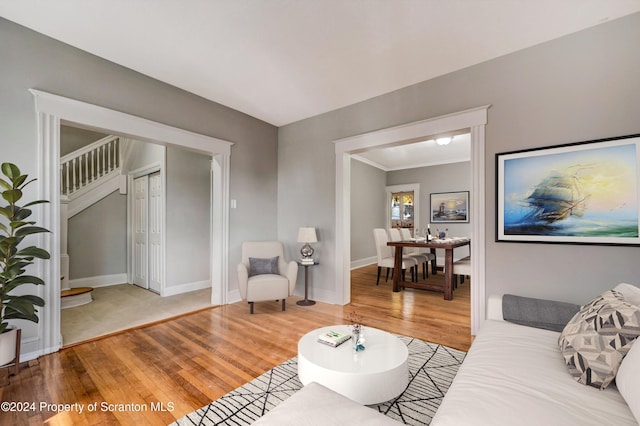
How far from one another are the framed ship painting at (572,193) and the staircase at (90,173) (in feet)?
19.6

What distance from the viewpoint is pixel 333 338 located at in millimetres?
1999

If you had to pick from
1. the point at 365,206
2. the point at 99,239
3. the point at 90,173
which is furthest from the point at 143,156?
the point at 365,206

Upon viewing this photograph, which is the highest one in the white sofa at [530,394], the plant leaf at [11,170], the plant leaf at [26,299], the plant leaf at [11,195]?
the plant leaf at [11,170]

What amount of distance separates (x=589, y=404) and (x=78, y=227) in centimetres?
650

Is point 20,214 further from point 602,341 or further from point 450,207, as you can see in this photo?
point 450,207

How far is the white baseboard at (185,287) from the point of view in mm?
4285

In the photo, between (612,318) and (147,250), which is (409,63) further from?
(147,250)

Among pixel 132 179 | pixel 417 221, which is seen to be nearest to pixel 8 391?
pixel 132 179

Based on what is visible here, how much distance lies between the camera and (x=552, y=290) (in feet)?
8.12

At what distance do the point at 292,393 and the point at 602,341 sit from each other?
1748 millimetres

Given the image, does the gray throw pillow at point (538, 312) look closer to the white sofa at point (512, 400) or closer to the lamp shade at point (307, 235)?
the white sofa at point (512, 400)

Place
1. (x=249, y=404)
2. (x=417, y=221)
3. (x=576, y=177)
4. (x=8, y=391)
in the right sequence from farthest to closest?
(x=417, y=221) < (x=576, y=177) < (x=8, y=391) < (x=249, y=404)

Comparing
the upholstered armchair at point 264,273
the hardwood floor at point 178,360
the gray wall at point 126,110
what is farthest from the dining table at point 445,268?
the gray wall at point 126,110

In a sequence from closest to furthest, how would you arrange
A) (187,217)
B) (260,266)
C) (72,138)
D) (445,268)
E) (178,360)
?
(178,360), (260,266), (445,268), (187,217), (72,138)
